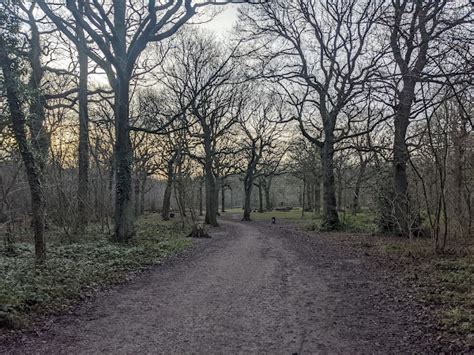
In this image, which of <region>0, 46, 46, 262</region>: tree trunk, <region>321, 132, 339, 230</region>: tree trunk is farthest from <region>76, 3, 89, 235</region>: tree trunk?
<region>321, 132, 339, 230</region>: tree trunk

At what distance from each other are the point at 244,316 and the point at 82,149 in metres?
13.4

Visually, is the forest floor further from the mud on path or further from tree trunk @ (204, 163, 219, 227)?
tree trunk @ (204, 163, 219, 227)

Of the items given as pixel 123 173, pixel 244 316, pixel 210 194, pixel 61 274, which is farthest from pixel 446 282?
pixel 210 194

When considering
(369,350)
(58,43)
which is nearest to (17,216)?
(58,43)

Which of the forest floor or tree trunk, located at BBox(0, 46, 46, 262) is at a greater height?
tree trunk, located at BBox(0, 46, 46, 262)

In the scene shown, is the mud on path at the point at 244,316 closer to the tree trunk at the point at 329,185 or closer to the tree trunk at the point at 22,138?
the tree trunk at the point at 22,138

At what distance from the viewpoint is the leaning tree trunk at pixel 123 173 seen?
527 inches

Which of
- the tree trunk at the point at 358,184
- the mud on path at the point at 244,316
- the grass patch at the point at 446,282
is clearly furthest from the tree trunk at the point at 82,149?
the tree trunk at the point at 358,184

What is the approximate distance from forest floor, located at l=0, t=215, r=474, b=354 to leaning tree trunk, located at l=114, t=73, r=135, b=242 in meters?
3.96

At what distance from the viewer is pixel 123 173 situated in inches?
535

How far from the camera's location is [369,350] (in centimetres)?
467

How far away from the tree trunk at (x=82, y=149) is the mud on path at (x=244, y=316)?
662 cm

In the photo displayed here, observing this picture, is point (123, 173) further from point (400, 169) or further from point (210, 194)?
point (210, 194)

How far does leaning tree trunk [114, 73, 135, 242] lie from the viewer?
13398 mm
